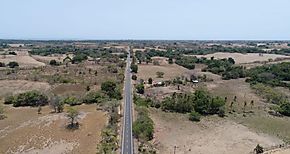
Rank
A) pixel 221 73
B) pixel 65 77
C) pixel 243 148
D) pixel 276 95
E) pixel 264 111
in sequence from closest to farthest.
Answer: pixel 243 148, pixel 264 111, pixel 276 95, pixel 65 77, pixel 221 73

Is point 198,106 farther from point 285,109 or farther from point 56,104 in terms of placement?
point 56,104

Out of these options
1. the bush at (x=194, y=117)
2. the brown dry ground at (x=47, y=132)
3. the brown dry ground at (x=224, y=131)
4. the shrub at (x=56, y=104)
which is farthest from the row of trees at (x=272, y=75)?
the shrub at (x=56, y=104)

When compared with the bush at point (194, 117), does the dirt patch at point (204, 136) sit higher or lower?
lower

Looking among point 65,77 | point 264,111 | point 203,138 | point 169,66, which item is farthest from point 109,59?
point 203,138

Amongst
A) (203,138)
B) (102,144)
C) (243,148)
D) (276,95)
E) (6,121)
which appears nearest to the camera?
(102,144)

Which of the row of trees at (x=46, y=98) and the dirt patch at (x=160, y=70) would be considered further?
the dirt patch at (x=160, y=70)

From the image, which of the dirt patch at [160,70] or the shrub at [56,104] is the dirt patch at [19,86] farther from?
the dirt patch at [160,70]

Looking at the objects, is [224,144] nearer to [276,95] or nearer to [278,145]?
[278,145]

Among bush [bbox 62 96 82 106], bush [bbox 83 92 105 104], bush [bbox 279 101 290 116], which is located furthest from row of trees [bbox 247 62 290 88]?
bush [bbox 62 96 82 106]
